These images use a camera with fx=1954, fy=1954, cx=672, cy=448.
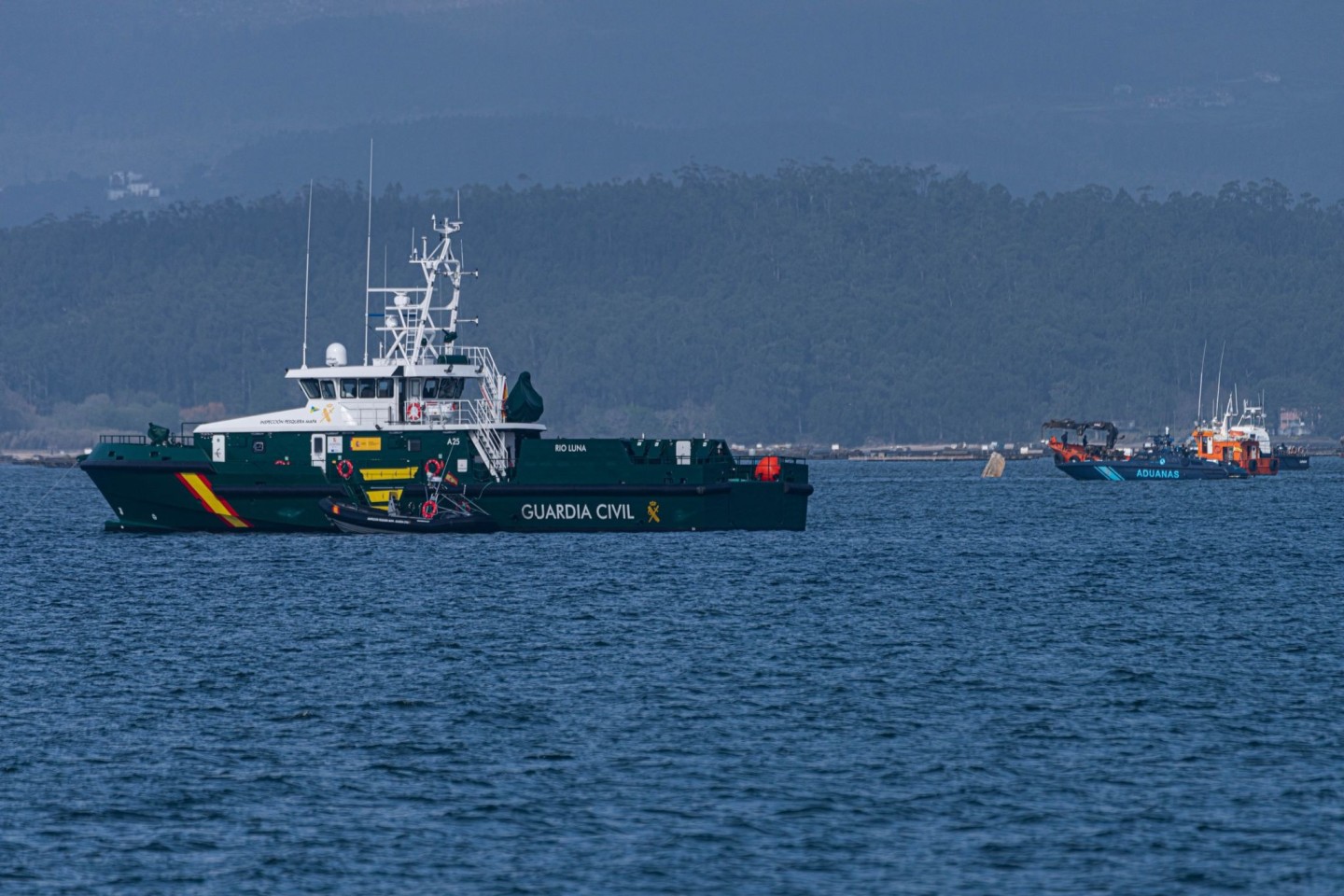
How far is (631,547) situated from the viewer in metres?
57.1

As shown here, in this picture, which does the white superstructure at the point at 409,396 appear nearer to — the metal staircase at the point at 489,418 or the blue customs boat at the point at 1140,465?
the metal staircase at the point at 489,418

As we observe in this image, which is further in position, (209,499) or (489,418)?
(489,418)

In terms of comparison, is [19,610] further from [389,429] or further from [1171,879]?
[1171,879]

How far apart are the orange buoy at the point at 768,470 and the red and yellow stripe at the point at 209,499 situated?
15.6m

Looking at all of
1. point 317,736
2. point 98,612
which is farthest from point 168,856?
point 98,612

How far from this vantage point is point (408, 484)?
2247 inches

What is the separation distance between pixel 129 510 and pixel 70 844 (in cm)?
3731

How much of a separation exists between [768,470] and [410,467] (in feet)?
37.1

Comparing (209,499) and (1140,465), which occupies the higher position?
(1140,465)

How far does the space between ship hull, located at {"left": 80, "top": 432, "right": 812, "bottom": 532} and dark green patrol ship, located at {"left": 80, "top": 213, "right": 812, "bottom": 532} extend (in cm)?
4

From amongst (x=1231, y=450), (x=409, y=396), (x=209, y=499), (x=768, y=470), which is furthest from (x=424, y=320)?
(x=1231, y=450)

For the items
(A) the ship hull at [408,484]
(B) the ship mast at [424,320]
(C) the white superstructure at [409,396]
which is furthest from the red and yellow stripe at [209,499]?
(B) the ship mast at [424,320]

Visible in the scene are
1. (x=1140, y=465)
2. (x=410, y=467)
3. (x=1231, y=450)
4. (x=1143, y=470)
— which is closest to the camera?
(x=410, y=467)

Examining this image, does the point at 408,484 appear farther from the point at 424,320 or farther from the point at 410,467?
the point at 424,320
